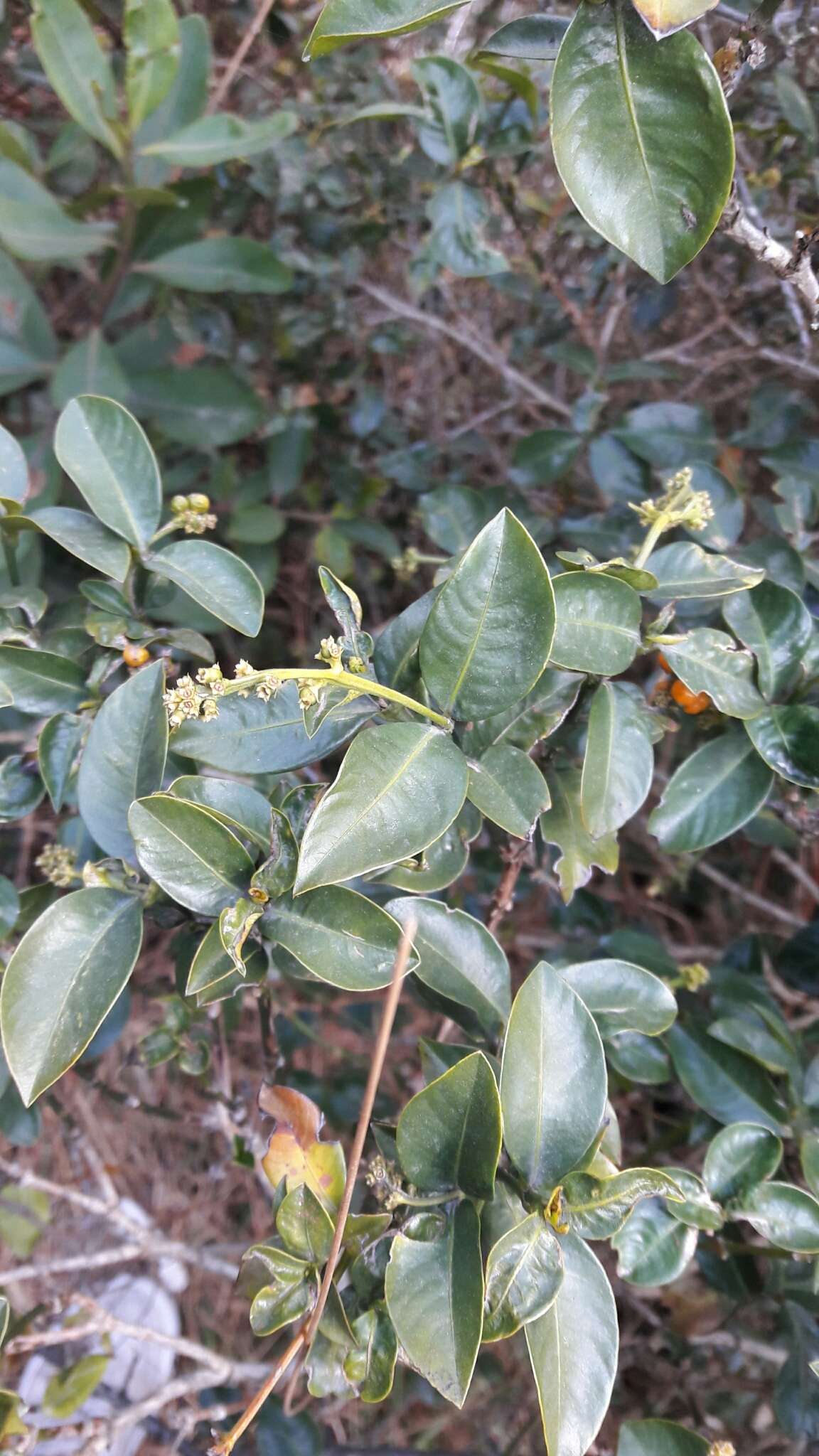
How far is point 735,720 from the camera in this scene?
99cm

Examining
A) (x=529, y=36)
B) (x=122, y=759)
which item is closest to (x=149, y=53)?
(x=529, y=36)

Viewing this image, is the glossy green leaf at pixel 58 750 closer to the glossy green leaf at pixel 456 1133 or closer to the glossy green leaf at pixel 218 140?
the glossy green leaf at pixel 456 1133

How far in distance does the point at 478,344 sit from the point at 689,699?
1164 mm

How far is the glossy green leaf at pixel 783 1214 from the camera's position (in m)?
0.85

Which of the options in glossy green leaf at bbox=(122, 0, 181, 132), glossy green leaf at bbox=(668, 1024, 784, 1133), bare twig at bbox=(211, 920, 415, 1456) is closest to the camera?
bare twig at bbox=(211, 920, 415, 1456)

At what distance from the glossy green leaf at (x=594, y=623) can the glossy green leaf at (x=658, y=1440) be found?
75cm

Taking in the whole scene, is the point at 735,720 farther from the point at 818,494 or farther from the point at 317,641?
the point at 317,641

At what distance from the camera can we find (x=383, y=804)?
0.65 meters

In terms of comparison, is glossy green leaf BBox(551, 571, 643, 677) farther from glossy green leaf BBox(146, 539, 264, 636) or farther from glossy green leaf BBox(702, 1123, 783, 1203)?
glossy green leaf BBox(702, 1123, 783, 1203)

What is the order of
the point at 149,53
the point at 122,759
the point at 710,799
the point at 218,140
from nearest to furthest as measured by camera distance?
1. the point at 122,759
2. the point at 710,799
3. the point at 149,53
4. the point at 218,140

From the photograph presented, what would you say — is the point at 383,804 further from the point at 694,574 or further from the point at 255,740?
the point at 694,574

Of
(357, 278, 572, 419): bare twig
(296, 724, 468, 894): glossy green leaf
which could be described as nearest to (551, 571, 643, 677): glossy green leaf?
(296, 724, 468, 894): glossy green leaf

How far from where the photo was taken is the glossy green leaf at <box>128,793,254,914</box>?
0.71 metres

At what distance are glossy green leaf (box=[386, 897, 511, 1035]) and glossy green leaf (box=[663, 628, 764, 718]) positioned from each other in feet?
1.06
